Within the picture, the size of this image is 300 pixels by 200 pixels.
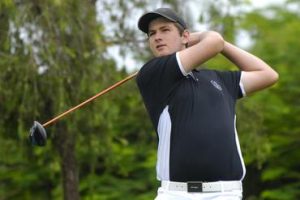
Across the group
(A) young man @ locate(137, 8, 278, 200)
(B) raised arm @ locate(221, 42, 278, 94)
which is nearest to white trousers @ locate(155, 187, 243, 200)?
(A) young man @ locate(137, 8, 278, 200)

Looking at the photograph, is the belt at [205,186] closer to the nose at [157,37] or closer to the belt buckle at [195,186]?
the belt buckle at [195,186]

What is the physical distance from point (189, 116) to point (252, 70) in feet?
2.37

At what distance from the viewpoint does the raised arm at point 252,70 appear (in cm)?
525

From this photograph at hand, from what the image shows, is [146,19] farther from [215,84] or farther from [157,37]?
[215,84]

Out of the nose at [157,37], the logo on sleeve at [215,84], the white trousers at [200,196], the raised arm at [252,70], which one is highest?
the nose at [157,37]

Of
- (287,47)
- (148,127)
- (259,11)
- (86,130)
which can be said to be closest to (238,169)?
(86,130)

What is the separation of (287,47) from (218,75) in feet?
20.5

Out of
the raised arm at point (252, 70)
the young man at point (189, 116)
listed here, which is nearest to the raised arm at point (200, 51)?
the young man at point (189, 116)

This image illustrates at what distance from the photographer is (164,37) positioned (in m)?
5.00

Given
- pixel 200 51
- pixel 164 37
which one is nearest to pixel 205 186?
pixel 200 51

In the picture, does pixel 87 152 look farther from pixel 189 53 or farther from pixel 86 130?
pixel 189 53

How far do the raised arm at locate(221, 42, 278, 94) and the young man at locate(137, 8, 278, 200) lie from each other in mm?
270

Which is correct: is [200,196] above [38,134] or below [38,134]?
below

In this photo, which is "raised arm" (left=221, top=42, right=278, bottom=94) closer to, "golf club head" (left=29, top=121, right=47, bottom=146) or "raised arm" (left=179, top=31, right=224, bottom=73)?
"raised arm" (left=179, top=31, right=224, bottom=73)
